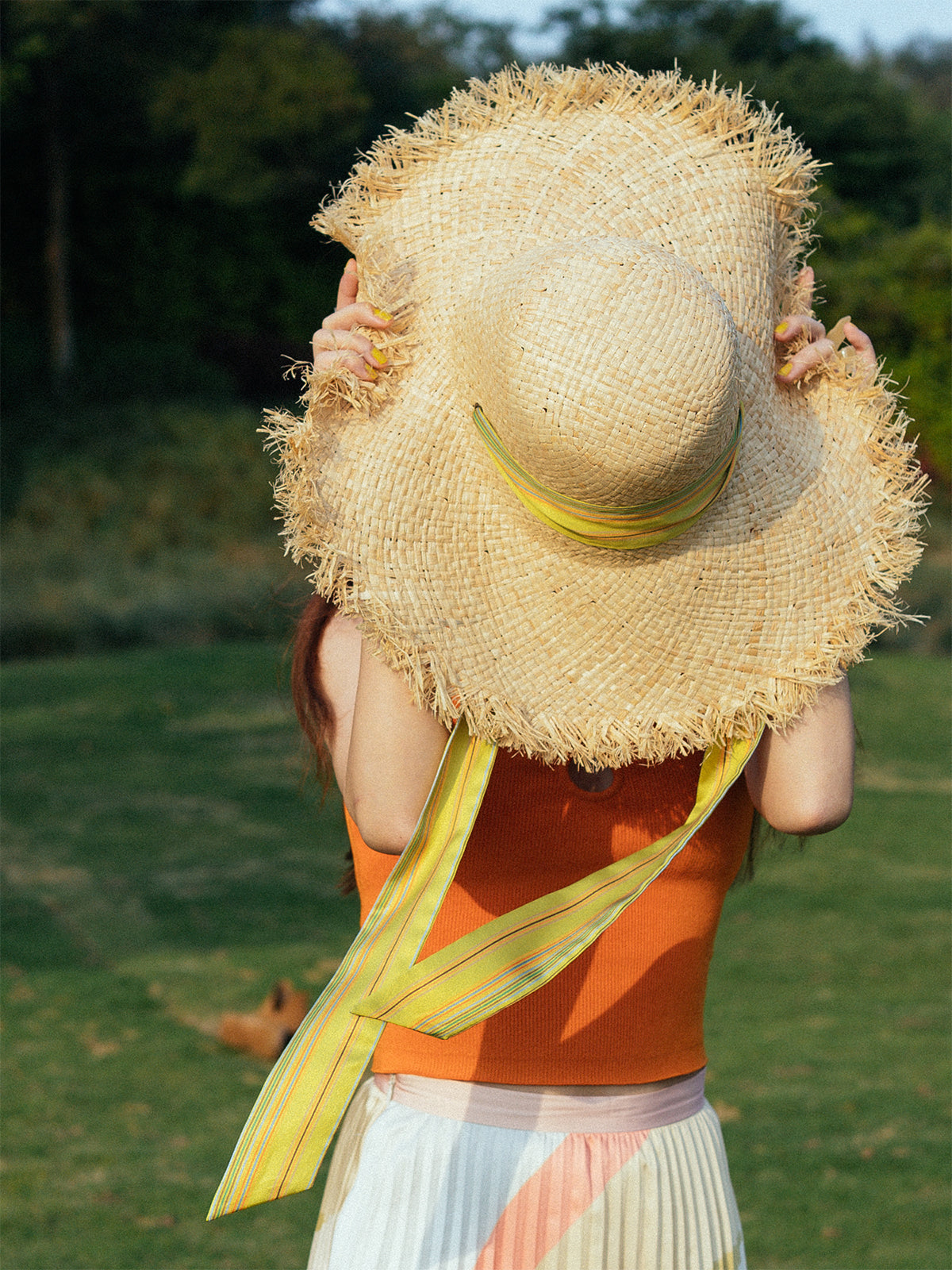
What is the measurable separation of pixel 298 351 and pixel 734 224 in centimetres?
1824

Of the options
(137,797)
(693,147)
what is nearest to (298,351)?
(137,797)

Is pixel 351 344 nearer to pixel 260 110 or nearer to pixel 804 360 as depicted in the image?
pixel 804 360

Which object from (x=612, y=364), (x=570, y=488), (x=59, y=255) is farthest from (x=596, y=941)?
(x=59, y=255)

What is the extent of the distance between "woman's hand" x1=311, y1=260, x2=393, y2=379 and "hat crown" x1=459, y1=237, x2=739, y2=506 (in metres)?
0.18

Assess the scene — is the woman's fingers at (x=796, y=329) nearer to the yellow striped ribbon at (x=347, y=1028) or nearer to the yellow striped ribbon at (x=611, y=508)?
the yellow striped ribbon at (x=611, y=508)

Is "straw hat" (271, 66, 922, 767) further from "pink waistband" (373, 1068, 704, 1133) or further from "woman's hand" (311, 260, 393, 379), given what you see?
"pink waistband" (373, 1068, 704, 1133)

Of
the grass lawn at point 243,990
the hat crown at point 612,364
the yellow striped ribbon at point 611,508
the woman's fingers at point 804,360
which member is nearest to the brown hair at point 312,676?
the grass lawn at point 243,990

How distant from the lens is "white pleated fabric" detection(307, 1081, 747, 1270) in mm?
1562

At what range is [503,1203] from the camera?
157 centimetres

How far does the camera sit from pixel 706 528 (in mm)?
1538

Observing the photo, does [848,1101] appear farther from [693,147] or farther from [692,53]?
[692,53]

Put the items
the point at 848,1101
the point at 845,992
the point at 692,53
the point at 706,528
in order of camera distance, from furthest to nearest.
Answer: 1. the point at 692,53
2. the point at 845,992
3. the point at 848,1101
4. the point at 706,528

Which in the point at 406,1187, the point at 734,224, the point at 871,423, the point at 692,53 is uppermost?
the point at 692,53

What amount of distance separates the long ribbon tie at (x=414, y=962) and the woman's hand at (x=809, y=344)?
436mm
